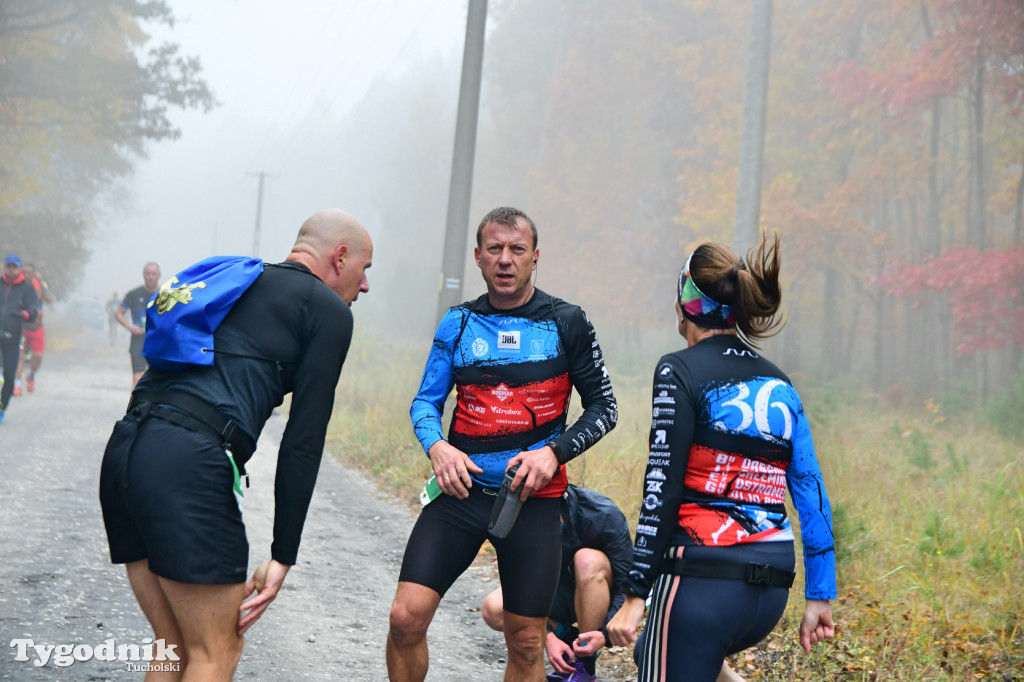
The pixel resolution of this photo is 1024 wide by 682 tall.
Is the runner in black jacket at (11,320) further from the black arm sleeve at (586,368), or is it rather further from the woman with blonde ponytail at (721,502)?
the woman with blonde ponytail at (721,502)

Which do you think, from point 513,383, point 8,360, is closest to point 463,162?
point 8,360

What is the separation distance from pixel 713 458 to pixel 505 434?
1.24m

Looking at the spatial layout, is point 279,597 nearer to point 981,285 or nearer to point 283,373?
point 283,373

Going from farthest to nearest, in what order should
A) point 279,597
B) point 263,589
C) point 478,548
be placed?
point 279,597, point 478,548, point 263,589

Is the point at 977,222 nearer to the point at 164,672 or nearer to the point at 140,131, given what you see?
the point at 164,672

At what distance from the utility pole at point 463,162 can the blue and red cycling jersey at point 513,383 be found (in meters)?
7.95

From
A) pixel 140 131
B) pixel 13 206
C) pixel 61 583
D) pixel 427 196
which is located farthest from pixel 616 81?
pixel 61 583

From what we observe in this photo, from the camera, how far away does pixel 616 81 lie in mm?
38906

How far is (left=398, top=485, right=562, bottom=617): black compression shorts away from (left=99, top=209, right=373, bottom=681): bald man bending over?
3.06ft

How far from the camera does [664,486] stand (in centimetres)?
274

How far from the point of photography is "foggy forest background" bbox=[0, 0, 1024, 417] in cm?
1891

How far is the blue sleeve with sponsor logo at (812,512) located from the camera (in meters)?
2.88

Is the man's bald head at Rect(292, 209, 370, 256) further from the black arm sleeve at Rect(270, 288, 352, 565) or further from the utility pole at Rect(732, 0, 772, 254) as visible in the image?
the utility pole at Rect(732, 0, 772, 254)

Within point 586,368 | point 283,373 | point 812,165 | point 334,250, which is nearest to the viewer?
point 283,373
